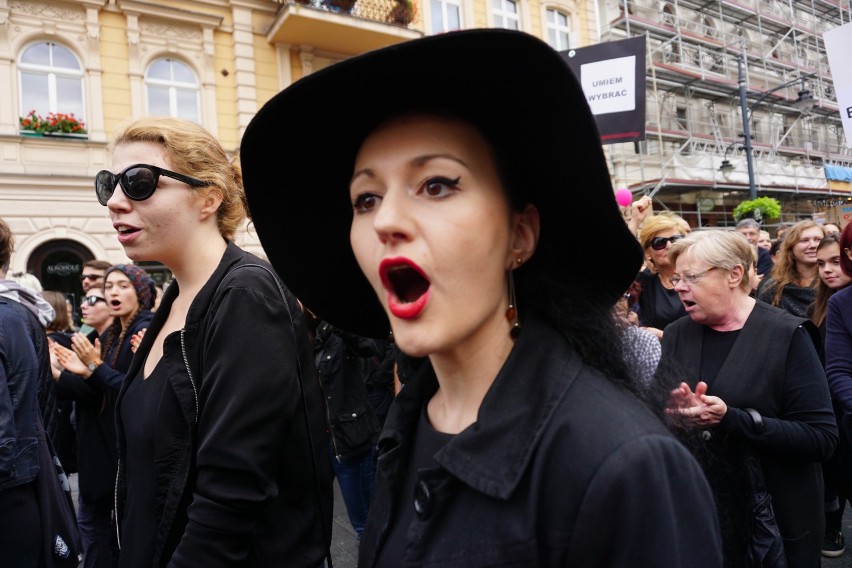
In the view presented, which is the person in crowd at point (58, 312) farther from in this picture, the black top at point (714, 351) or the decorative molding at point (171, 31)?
the decorative molding at point (171, 31)

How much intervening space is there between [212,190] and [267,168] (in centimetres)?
60

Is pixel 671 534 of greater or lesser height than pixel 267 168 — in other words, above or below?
below

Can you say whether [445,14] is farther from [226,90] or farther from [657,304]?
[657,304]

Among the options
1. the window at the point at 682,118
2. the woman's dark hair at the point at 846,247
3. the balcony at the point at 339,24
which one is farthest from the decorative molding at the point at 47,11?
the window at the point at 682,118

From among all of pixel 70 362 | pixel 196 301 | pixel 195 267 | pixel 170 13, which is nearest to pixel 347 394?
pixel 70 362

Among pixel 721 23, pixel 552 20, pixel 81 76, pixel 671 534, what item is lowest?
pixel 671 534

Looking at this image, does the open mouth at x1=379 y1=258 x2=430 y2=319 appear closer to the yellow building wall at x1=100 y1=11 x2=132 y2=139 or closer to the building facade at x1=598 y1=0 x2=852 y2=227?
the yellow building wall at x1=100 y1=11 x2=132 y2=139

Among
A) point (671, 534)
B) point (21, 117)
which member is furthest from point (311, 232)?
point (21, 117)

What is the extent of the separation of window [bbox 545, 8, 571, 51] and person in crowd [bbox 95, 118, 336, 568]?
631 inches

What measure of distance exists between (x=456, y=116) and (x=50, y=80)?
11.7 m

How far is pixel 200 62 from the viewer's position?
11375 millimetres

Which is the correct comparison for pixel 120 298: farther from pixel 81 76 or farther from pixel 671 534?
pixel 81 76

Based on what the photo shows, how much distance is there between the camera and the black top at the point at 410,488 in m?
1.04

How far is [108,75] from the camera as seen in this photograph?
10.4m
